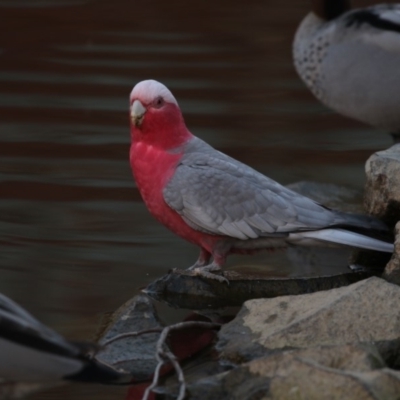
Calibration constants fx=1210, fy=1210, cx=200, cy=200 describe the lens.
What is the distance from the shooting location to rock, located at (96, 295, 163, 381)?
15.9 feet

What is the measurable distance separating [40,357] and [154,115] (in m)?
2.05

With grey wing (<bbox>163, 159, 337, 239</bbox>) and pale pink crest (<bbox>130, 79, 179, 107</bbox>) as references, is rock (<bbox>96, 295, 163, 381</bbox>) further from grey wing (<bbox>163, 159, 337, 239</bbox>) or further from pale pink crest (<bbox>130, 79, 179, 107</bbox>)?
pale pink crest (<bbox>130, 79, 179, 107</bbox>)

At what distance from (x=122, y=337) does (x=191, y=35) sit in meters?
8.25

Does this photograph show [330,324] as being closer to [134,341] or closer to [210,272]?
[134,341]

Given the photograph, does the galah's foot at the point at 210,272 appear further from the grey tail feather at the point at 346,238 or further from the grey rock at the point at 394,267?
the grey rock at the point at 394,267

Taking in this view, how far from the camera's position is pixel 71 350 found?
385cm

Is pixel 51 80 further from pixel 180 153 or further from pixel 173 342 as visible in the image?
pixel 173 342

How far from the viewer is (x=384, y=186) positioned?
5.80 meters

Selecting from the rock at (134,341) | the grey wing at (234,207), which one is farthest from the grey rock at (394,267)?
the rock at (134,341)

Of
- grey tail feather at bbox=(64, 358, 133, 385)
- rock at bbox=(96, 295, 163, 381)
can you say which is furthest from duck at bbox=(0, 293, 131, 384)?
rock at bbox=(96, 295, 163, 381)

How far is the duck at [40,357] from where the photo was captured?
12.5 ft

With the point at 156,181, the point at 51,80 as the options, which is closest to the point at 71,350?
the point at 156,181

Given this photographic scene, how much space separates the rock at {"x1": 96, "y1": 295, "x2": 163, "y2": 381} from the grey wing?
0.47 metres

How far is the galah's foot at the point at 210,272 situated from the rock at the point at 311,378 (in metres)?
1.11
